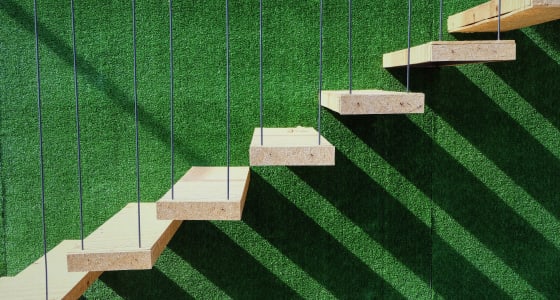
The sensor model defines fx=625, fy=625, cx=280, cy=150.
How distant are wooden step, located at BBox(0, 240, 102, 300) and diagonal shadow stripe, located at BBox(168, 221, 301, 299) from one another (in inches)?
22.1

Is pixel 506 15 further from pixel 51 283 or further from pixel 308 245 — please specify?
pixel 51 283

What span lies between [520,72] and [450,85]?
37 cm

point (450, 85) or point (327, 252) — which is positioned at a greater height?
point (450, 85)

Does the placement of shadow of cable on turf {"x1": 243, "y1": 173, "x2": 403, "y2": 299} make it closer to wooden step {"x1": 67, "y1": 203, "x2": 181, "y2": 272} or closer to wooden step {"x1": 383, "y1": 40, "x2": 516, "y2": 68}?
wooden step {"x1": 67, "y1": 203, "x2": 181, "y2": 272}


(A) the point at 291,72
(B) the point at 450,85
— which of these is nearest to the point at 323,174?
(A) the point at 291,72

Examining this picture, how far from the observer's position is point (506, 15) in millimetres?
2297

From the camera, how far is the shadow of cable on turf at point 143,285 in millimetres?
3205

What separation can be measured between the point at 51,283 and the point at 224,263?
3.07 feet

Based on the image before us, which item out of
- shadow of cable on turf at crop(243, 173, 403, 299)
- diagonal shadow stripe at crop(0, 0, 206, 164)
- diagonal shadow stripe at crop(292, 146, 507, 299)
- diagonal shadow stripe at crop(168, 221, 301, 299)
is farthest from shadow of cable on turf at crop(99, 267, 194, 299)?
diagonal shadow stripe at crop(292, 146, 507, 299)

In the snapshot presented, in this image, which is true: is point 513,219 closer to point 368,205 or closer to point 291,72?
point 368,205

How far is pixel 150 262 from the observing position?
7.27 ft

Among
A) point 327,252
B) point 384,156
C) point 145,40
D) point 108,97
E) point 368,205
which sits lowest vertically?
point 327,252

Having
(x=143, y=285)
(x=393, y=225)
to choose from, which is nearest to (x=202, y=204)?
(x=143, y=285)

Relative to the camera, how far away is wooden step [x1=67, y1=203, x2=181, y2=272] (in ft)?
7.22
